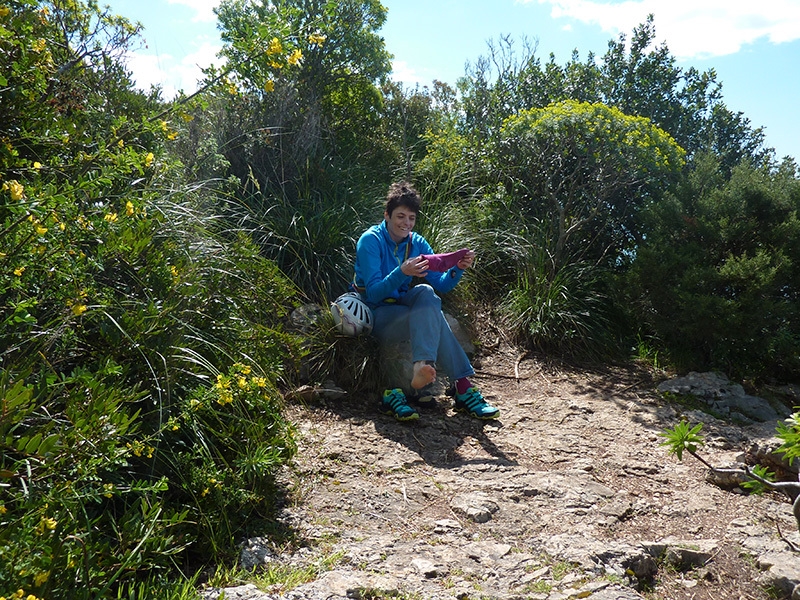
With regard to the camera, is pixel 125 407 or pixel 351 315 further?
pixel 351 315

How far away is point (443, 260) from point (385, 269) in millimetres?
447

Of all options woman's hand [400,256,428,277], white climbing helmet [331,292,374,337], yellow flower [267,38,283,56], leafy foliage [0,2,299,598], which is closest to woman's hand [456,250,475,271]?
woman's hand [400,256,428,277]

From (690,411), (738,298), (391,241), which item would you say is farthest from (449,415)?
(738,298)

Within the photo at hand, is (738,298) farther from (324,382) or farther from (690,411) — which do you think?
(324,382)

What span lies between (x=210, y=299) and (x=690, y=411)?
3465mm

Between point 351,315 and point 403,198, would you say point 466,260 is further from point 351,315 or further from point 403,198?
point 351,315

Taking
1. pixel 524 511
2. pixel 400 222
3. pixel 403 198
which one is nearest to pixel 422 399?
pixel 400 222

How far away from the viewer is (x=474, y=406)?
4.65m

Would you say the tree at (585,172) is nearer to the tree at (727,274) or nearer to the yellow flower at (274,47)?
the tree at (727,274)

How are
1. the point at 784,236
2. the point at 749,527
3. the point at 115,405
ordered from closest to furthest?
the point at 115,405, the point at 749,527, the point at 784,236

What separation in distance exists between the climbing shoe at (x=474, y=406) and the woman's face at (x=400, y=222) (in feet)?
3.78

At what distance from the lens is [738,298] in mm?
5305

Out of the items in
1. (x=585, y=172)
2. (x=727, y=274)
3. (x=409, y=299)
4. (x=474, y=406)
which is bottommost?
(x=474, y=406)

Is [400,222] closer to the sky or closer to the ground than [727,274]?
closer to the sky
